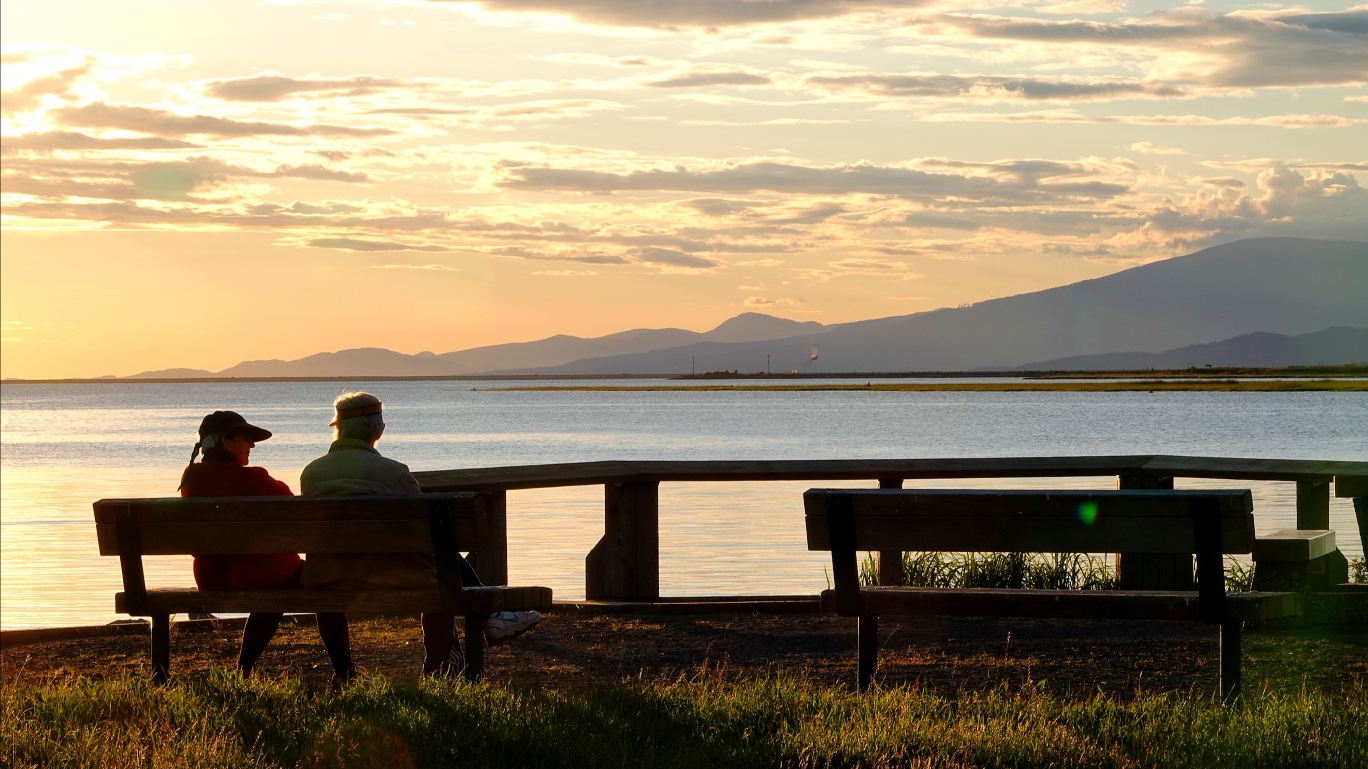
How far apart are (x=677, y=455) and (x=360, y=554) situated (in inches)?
1490

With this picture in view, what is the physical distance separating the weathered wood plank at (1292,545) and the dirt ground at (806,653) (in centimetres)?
44

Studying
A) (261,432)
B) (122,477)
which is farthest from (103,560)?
(122,477)

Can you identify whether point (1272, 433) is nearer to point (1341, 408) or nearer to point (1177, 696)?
point (1341, 408)

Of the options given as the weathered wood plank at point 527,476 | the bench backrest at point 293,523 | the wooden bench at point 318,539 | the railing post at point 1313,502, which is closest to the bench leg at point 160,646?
the wooden bench at point 318,539

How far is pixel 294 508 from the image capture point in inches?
256

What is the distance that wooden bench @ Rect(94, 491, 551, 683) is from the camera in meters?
6.35

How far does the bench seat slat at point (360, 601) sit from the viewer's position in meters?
6.45

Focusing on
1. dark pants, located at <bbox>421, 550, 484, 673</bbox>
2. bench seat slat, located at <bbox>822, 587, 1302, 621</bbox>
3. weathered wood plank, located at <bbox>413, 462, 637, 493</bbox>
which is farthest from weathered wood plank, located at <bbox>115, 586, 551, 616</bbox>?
weathered wood plank, located at <bbox>413, 462, 637, 493</bbox>

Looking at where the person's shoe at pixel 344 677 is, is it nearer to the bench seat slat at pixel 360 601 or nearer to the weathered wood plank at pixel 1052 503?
the bench seat slat at pixel 360 601

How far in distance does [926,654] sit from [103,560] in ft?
42.4

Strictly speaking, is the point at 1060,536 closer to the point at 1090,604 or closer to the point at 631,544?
the point at 1090,604

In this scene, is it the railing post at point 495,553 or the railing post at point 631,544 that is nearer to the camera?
the railing post at point 495,553

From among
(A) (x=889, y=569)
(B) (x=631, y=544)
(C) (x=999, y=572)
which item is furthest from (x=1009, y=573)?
(B) (x=631, y=544)

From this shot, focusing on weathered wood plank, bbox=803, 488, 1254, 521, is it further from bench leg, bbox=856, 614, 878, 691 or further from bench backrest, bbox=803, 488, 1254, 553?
bench leg, bbox=856, 614, 878, 691
